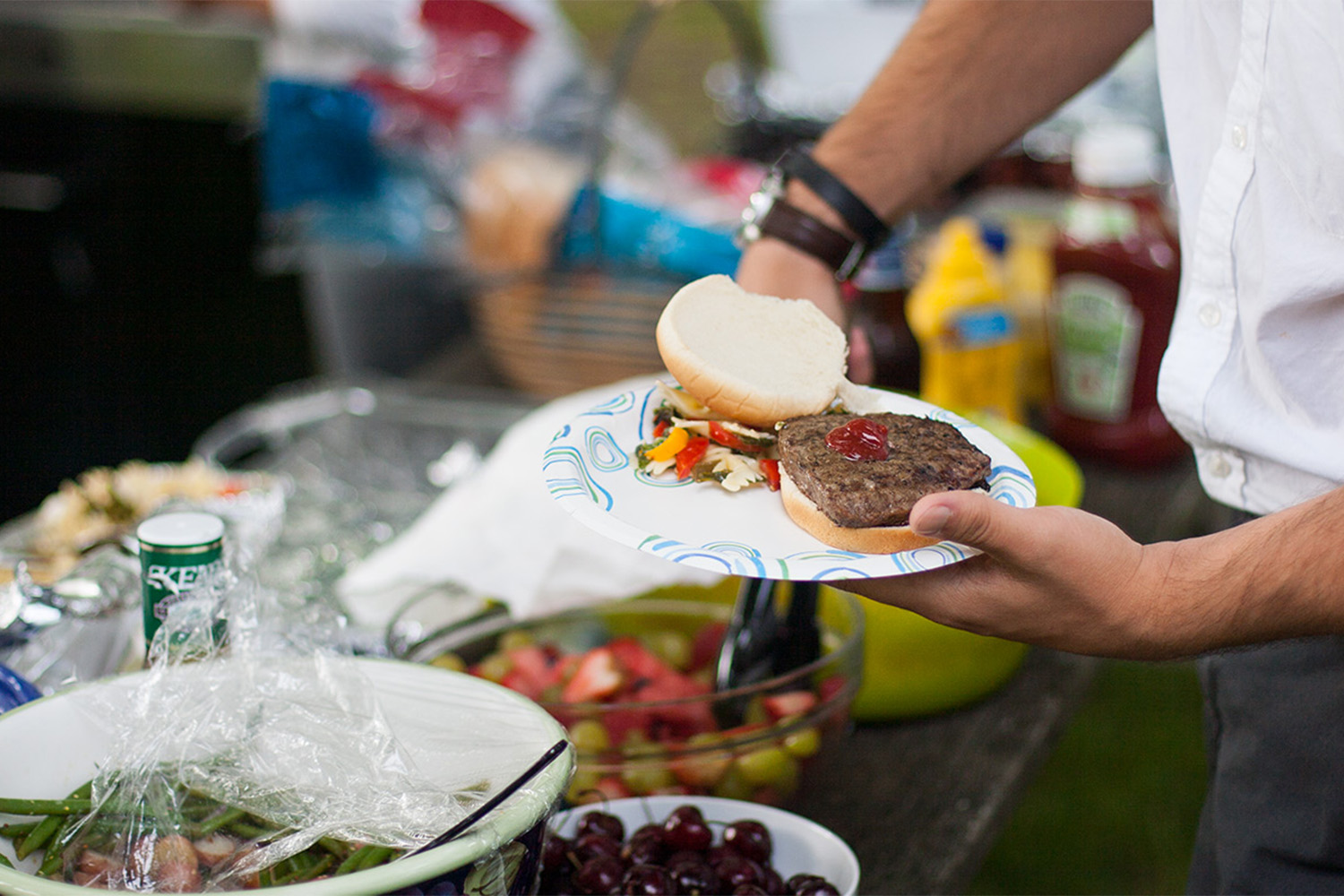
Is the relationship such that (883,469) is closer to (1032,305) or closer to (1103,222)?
(1103,222)

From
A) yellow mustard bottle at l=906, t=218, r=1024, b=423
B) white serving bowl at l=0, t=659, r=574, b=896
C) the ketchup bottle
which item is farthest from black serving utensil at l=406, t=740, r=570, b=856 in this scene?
the ketchup bottle

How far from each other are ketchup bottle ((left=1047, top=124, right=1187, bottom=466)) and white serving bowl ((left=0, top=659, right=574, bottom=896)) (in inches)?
49.3

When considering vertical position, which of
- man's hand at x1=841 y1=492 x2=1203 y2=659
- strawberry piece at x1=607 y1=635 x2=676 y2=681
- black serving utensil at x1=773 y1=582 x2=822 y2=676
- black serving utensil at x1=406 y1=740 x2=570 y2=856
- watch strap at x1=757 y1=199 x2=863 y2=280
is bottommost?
strawberry piece at x1=607 y1=635 x2=676 y2=681

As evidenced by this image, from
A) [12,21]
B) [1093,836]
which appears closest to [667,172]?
[1093,836]

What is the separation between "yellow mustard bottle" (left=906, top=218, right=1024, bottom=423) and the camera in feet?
5.46

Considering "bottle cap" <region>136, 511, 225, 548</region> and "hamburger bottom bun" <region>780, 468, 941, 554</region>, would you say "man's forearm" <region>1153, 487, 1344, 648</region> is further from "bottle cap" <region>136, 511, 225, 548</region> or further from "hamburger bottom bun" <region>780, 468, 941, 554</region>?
"bottle cap" <region>136, 511, 225, 548</region>

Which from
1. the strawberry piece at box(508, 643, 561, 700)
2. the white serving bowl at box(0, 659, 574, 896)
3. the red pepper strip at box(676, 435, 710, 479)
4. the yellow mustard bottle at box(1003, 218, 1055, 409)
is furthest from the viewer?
the yellow mustard bottle at box(1003, 218, 1055, 409)

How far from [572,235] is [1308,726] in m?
1.23

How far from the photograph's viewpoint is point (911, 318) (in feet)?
5.63

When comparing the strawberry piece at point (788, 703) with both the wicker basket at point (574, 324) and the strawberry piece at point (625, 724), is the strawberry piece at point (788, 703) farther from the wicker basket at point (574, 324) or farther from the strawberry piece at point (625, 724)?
the wicker basket at point (574, 324)

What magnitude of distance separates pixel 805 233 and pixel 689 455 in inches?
14.5

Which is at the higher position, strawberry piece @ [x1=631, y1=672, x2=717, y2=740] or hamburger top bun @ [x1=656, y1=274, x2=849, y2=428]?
hamburger top bun @ [x1=656, y1=274, x2=849, y2=428]

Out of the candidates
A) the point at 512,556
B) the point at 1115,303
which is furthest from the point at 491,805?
the point at 1115,303

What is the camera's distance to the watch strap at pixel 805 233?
108cm
